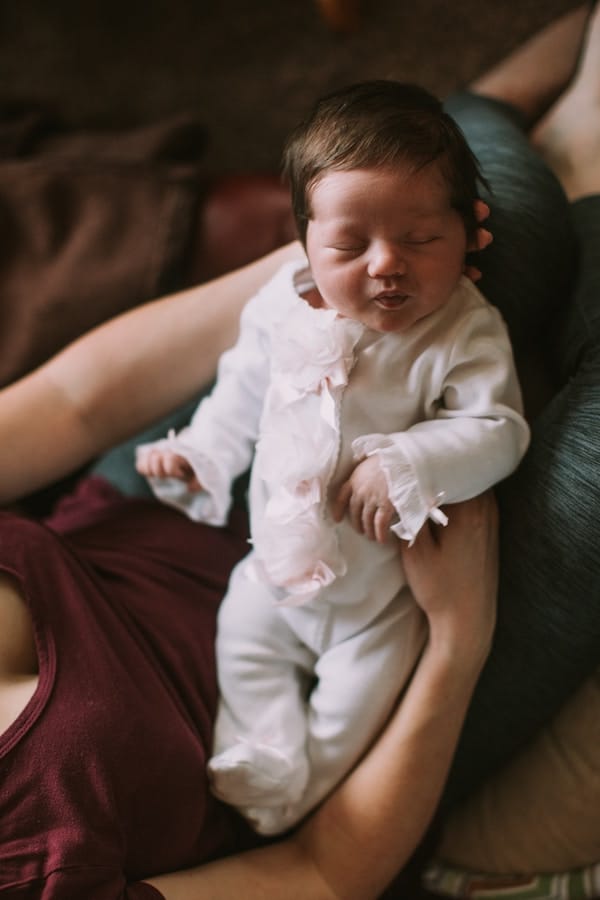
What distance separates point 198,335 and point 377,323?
298mm

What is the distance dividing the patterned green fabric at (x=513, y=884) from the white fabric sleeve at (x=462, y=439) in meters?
0.53

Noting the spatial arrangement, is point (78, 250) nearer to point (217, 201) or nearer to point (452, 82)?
point (217, 201)

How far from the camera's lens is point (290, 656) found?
37.1 inches

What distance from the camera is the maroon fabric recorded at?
2.47 feet

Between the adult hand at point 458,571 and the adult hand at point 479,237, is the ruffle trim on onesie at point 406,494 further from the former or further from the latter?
the adult hand at point 479,237

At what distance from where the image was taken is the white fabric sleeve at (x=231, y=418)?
927 mm

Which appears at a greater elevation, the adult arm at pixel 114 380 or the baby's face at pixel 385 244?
the baby's face at pixel 385 244

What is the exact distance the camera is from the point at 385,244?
2.43 feet

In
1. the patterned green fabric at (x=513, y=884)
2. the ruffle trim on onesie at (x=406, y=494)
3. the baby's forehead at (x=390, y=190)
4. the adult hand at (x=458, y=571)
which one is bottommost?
the patterned green fabric at (x=513, y=884)

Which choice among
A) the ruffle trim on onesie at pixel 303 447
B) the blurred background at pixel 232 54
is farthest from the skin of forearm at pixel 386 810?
the blurred background at pixel 232 54

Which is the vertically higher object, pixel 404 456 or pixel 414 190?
pixel 414 190

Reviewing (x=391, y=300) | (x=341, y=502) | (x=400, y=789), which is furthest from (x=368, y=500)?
(x=400, y=789)

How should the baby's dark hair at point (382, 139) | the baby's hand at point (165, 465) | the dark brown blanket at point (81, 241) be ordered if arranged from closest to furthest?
the baby's dark hair at point (382, 139) → the baby's hand at point (165, 465) → the dark brown blanket at point (81, 241)

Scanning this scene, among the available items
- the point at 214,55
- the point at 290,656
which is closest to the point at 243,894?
the point at 290,656
